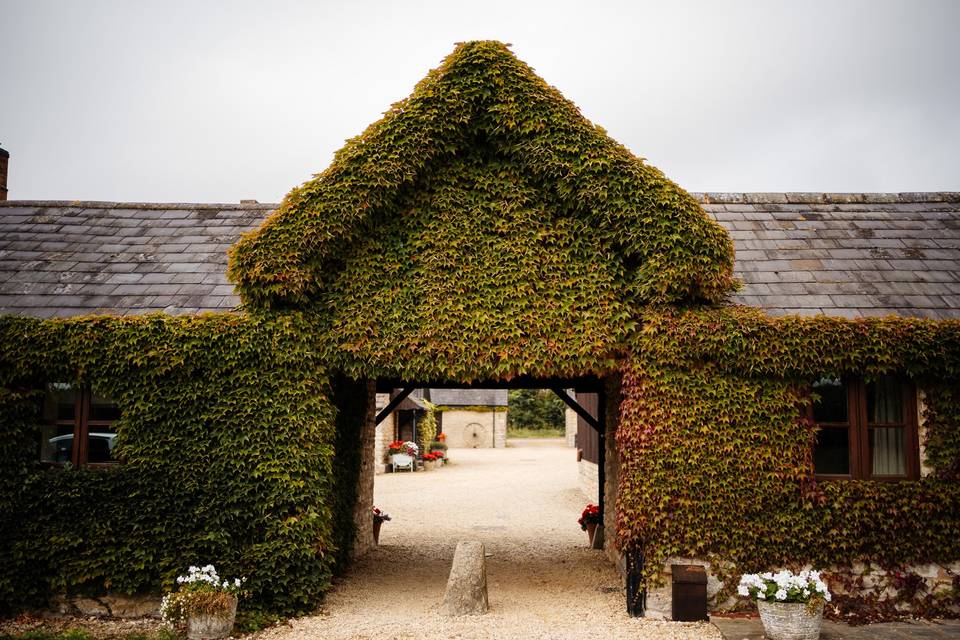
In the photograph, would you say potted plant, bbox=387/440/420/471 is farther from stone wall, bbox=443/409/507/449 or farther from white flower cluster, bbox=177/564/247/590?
white flower cluster, bbox=177/564/247/590

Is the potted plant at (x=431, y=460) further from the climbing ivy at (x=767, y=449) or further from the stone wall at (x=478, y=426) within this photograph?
the climbing ivy at (x=767, y=449)

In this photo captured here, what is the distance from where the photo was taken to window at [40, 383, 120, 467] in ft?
27.5

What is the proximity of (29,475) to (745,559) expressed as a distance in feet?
28.6

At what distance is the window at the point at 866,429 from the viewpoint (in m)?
8.18

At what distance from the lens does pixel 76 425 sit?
839 cm

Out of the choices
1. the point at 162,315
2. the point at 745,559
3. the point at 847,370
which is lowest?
the point at 745,559

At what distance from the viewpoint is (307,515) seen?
809 centimetres

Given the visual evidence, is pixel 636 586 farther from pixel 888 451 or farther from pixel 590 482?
pixel 590 482

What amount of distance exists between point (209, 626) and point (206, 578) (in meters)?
0.53

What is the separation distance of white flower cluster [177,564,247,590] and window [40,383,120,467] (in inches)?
76.0

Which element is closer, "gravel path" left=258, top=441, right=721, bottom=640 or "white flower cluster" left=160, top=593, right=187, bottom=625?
"white flower cluster" left=160, top=593, right=187, bottom=625

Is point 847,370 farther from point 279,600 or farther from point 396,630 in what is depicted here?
point 279,600

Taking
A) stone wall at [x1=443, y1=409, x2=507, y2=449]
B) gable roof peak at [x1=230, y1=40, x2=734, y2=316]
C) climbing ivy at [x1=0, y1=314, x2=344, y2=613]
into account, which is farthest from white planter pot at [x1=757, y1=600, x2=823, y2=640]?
stone wall at [x1=443, y1=409, x2=507, y2=449]

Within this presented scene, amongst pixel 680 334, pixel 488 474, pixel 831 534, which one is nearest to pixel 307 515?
pixel 680 334
